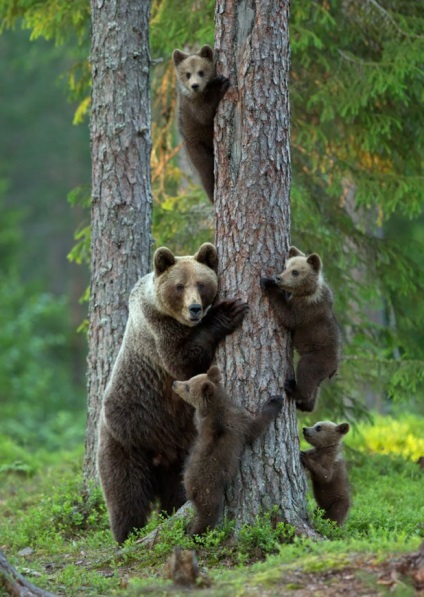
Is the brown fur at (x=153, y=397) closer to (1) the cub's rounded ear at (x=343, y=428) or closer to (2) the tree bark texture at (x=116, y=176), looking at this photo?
(1) the cub's rounded ear at (x=343, y=428)

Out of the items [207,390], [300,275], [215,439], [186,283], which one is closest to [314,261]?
[300,275]

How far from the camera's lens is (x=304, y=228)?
11.2 meters

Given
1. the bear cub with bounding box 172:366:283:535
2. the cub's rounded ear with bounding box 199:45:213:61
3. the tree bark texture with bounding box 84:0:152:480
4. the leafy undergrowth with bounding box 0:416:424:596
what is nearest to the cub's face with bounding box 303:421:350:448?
the leafy undergrowth with bounding box 0:416:424:596

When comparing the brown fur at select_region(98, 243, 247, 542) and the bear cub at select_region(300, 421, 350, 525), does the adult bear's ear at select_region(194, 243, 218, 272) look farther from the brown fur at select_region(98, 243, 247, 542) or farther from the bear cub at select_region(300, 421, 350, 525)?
the bear cub at select_region(300, 421, 350, 525)

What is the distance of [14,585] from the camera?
5.86 meters

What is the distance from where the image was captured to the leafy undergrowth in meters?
5.52

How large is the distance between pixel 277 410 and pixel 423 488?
161 inches

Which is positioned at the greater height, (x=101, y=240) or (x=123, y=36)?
(x=123, y=36)

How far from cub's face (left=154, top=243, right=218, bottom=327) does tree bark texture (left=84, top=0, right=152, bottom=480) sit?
2195mm

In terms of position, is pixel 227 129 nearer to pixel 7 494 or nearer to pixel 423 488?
pixel 423 488

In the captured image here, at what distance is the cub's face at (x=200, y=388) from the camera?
686 centimetres

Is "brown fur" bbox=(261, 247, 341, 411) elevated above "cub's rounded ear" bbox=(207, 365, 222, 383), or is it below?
above

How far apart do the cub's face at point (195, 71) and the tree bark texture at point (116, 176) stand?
1137 millimetres

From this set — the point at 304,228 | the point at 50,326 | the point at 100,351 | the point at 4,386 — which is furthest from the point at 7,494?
the point at 50,326
